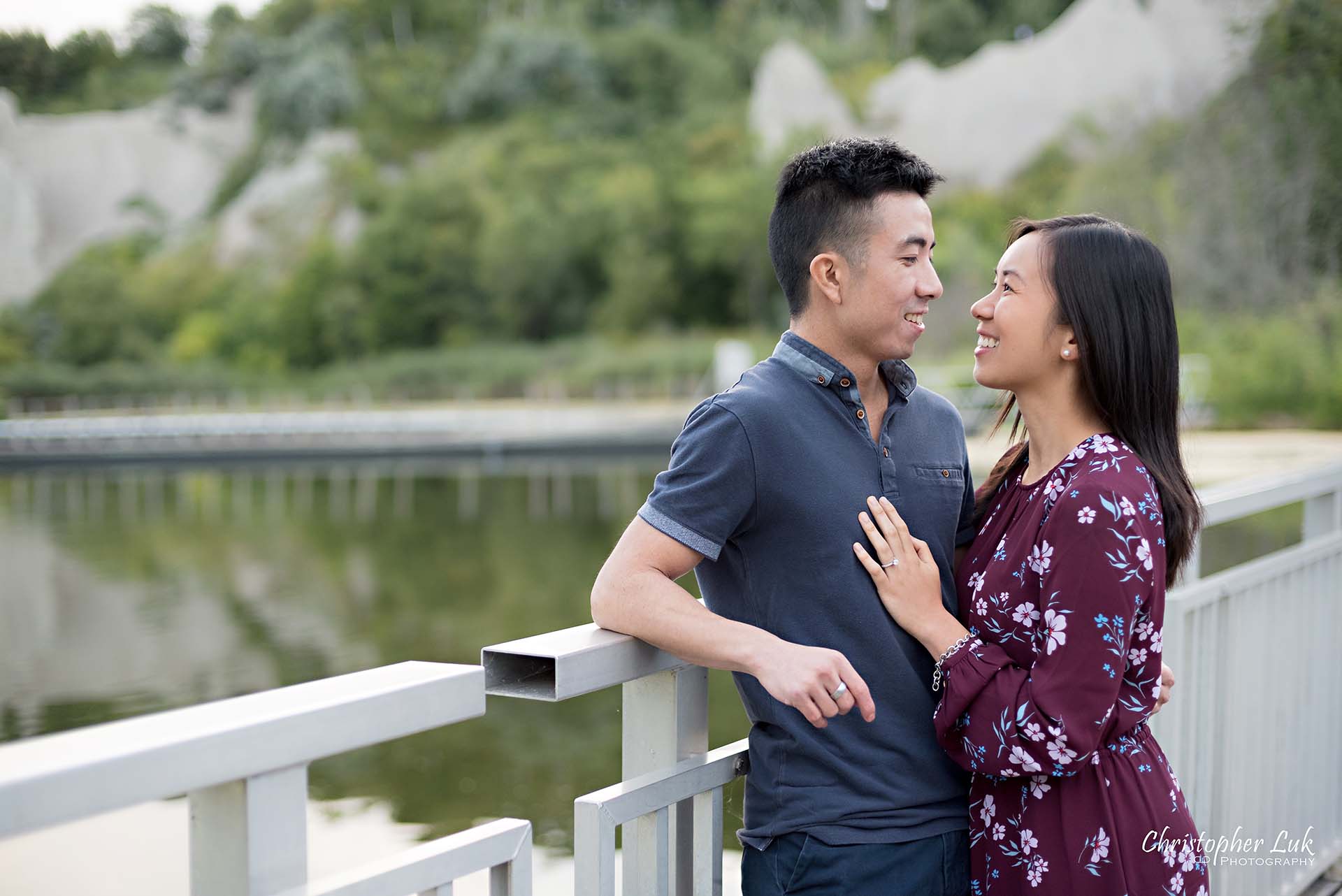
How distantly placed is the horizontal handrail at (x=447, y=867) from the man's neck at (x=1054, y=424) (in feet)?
2.57

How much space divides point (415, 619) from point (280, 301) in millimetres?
29727

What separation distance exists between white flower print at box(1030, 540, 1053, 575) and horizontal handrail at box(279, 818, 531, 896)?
0.63 m

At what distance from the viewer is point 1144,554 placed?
1371 mm

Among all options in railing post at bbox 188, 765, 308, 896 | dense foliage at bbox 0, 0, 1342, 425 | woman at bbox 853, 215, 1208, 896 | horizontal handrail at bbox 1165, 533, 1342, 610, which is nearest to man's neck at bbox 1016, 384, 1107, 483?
woman at bbox 853, 215, 1208, 896

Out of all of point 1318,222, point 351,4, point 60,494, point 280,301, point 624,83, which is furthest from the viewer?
point 351,4

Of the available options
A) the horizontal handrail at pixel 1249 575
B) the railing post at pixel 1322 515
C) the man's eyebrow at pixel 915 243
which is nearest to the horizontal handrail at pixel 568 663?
the man's eyebrow at pixel 915 243

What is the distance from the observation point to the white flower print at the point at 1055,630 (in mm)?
1353

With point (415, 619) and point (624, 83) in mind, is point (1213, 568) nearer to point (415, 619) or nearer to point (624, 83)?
point (415, 619)

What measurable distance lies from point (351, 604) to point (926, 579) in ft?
27.6

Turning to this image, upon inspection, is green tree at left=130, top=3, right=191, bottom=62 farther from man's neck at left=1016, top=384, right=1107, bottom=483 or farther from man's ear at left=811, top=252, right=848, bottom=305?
man's neck at left=1016, top=384, right=1107, bottom=483

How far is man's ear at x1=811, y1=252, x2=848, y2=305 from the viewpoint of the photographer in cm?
157

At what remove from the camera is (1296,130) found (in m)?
17.0

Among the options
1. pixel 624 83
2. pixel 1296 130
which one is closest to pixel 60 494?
pixel 1296 130

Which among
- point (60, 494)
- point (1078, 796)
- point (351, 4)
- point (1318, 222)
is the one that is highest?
point (351, 4)
